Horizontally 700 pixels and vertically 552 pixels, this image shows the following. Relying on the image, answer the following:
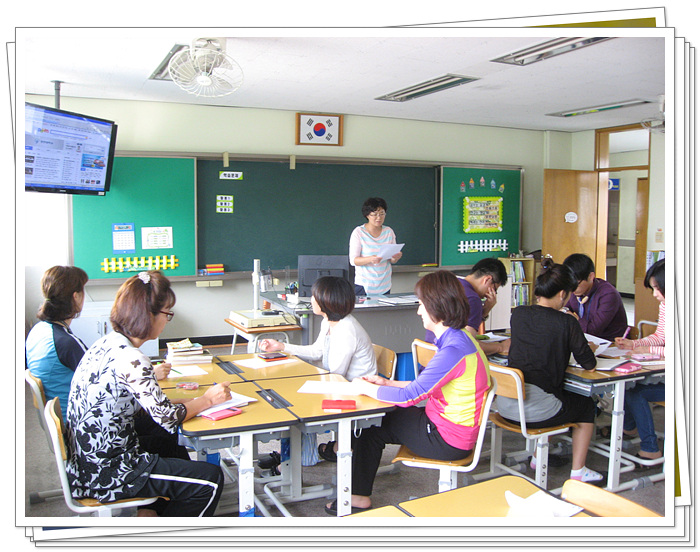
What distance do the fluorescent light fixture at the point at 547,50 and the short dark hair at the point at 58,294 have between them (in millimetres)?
3374

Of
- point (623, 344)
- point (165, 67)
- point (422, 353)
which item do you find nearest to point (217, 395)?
point (422, 353)

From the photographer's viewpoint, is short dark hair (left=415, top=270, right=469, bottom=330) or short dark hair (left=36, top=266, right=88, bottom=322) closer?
short dark hair (left=415, top=270, right=469, bottom=330)

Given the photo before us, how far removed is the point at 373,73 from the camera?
200 inches

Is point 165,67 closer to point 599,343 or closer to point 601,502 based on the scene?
point 599,343

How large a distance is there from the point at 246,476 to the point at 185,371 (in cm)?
90

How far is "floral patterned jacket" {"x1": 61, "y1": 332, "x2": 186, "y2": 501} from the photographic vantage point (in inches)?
85.4

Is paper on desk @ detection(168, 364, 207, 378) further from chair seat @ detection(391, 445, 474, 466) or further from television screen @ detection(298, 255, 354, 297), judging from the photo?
television screen @ detection(298, 255, 354, 297)

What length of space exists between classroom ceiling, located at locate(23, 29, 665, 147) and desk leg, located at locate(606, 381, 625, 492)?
1.71 meters

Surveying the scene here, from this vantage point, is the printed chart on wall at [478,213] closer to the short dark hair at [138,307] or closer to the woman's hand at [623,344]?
the woman's hand at [623,344]

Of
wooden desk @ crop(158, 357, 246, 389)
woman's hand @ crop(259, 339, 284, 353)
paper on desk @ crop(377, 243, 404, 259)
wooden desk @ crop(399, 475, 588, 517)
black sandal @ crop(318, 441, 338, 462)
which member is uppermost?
paper on desk @ crop(377, 243, 404, 259)

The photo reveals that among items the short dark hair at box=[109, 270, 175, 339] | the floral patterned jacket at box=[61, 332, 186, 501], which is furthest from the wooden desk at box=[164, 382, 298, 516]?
the short dark hair at box=[109, 270, 175, 339]
